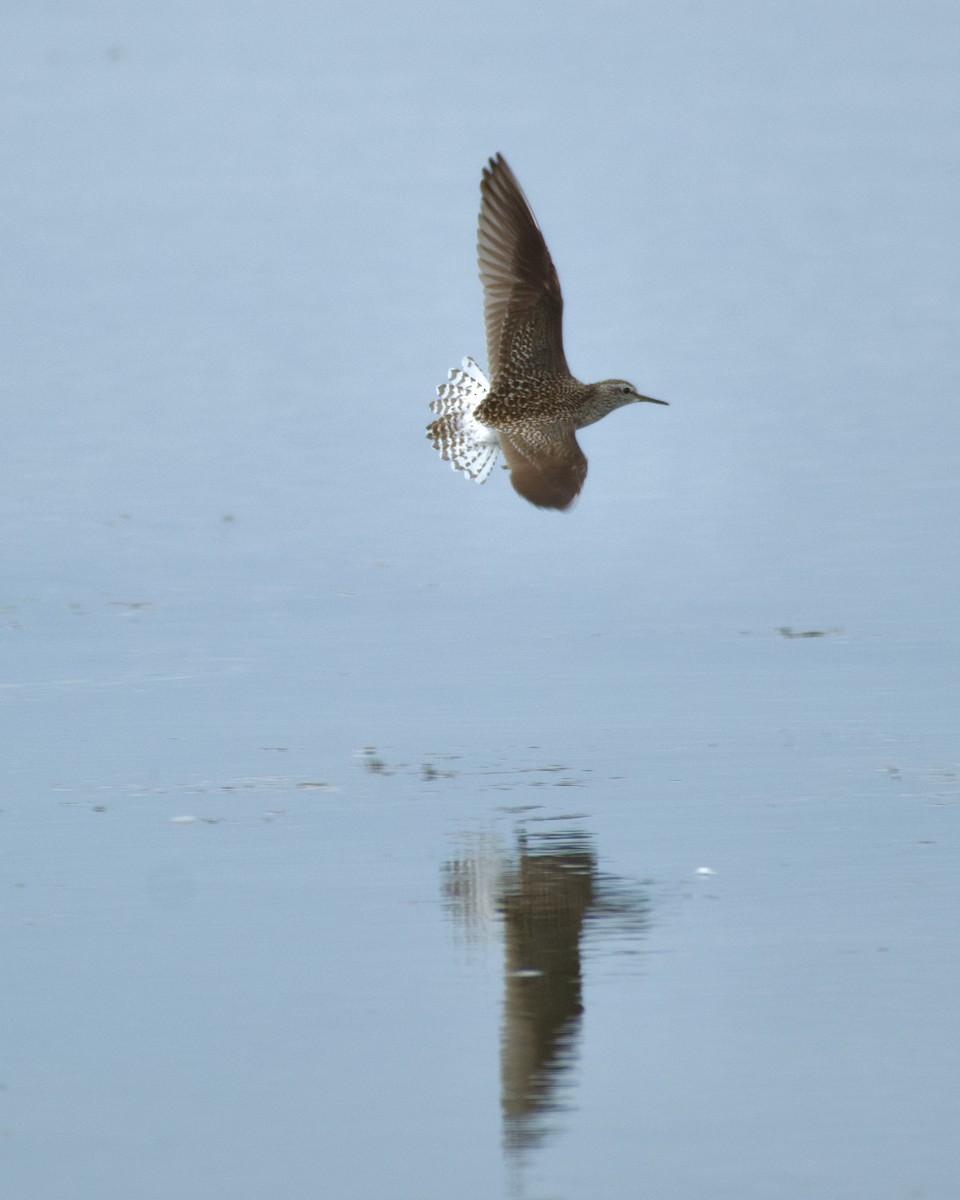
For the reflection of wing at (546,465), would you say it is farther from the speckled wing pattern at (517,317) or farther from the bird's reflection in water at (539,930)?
the bird's reflection in water at (539,930)

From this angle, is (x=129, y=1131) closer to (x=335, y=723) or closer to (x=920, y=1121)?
(x=920, y=1121)

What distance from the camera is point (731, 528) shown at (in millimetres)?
10938

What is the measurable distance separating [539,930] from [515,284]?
359 cm

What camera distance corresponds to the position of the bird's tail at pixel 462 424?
9.92 m

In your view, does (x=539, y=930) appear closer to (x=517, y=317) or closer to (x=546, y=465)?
(x=546, y=465)

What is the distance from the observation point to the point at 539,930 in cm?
616

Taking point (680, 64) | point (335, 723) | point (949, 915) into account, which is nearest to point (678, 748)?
point (335, 723)

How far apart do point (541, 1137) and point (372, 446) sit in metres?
7.79

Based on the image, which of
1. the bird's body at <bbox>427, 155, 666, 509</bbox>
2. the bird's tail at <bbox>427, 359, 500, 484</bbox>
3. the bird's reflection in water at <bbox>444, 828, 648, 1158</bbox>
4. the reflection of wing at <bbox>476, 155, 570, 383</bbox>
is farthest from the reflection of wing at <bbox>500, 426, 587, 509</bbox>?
the bird's reflection in water at <bbox>444, 828, 648, 1158</bbox>

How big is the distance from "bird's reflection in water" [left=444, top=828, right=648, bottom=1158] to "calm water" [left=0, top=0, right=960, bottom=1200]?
0.01m

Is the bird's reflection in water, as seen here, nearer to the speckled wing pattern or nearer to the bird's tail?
the speckled wing pattern

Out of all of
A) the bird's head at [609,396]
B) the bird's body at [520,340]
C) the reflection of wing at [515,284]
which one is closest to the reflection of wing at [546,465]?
the bird's body at [520,340]

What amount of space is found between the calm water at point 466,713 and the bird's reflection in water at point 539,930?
15 millimetres

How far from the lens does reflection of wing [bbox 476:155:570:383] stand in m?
9.17
